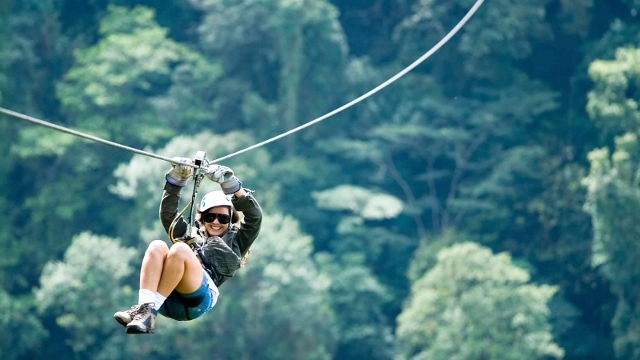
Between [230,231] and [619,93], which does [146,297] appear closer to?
[230,231]

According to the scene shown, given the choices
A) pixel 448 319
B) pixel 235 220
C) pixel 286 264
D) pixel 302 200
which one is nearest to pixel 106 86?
pixel 302 200

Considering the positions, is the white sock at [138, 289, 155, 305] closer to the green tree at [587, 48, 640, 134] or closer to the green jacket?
the green jacket

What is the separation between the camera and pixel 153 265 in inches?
189

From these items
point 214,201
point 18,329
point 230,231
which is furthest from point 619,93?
point 214,201

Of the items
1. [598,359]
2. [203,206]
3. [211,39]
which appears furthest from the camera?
[211,39]

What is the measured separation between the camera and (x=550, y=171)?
2067 cm

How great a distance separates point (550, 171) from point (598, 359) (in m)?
2.95

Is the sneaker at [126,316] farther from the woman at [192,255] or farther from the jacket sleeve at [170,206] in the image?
the jacket sleeve at [170,206]

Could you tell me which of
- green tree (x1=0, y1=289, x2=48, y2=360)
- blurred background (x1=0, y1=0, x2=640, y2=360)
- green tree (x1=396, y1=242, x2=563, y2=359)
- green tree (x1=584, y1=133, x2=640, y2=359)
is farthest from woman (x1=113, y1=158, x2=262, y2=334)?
green tree (x1=0, y1=289, x2=48, y2=360)

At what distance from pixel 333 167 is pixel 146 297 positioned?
17231 mm

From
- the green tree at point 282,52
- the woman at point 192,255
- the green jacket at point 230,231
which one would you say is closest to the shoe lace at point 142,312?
the woman at point 192,255

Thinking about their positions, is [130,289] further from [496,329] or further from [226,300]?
[496,329]

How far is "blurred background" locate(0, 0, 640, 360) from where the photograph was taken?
17703mm

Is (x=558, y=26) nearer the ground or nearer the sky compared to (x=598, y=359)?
nearer the sky
